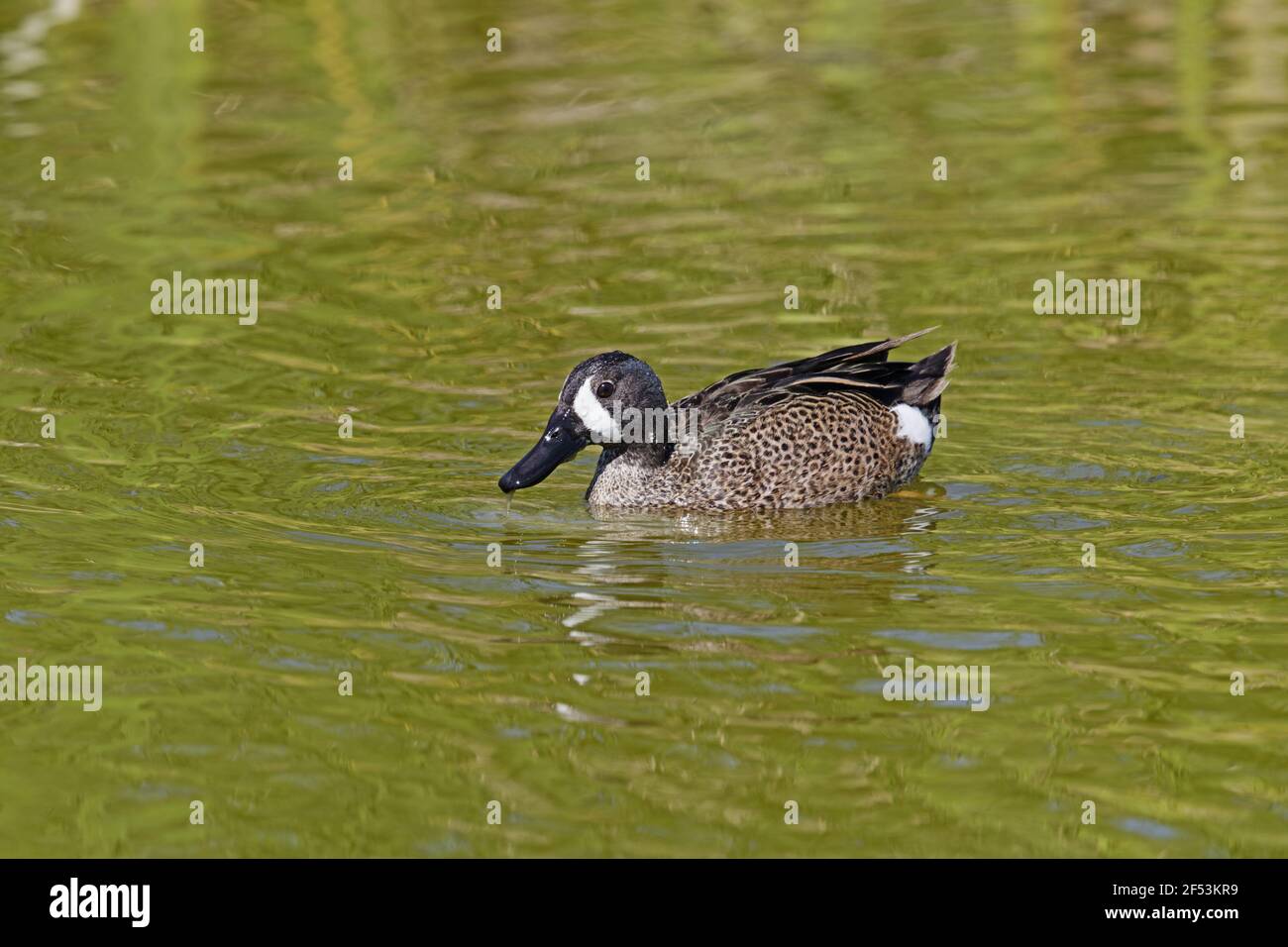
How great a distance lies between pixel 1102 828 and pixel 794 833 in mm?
889

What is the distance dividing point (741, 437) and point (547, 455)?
918 mm

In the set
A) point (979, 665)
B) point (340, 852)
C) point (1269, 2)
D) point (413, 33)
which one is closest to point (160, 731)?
point (340, 852)

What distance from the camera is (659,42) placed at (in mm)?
18828

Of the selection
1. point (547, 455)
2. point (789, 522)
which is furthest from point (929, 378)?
point (547, 455)

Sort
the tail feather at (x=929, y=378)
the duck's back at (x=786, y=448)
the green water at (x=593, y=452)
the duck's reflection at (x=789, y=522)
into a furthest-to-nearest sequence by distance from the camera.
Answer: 1. the tail feather at (x=929, y=378)
2. the duck's back at (x=786, y=448)
3. the duck's reflection at (x=789, y=522)
4. the green water at (x=593, y=452)

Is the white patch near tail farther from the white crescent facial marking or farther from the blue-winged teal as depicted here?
the white crescent facial marking

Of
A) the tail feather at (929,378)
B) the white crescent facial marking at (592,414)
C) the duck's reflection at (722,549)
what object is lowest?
the duck's reflection at (722,549)

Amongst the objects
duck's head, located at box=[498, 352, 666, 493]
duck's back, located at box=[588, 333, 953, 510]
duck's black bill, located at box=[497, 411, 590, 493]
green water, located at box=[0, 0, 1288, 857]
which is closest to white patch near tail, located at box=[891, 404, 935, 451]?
duck's back, located at box=[588, 333, 953, 510]

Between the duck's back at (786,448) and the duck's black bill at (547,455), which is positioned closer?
the duck's black bill at (547,455)

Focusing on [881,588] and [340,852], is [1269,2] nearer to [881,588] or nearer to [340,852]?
[881,588]

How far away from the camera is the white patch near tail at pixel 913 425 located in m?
9.78

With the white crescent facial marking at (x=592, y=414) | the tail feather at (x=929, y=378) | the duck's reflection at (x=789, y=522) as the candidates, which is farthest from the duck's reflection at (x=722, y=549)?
the tail feather at (x=929, y=378)

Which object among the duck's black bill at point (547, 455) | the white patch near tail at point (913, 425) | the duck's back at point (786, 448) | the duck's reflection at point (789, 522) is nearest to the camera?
the duck's reflection at point (789, 522)

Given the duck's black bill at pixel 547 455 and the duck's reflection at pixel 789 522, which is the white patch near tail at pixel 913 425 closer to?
the duck's reflection at pixel 789 522
